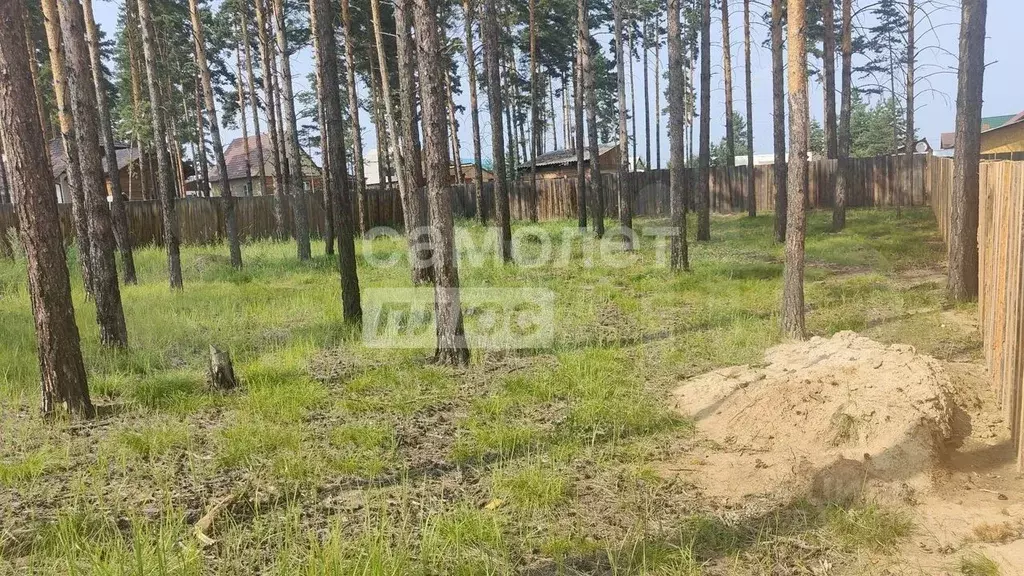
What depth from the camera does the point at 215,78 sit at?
1253 inches

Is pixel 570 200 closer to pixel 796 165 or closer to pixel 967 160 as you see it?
pixel 967 160

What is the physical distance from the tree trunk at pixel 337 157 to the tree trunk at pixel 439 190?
1919 millimetres

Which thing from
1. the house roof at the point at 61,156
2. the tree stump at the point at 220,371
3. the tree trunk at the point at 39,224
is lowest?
the tree stump at the point at 220,371

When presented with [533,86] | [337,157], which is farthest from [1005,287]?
[533,86]

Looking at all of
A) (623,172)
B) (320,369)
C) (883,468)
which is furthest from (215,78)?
(883,468)

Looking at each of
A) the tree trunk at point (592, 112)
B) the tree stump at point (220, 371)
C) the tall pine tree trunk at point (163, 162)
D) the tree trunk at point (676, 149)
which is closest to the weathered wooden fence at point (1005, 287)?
the tree trunk at point (676, 149)

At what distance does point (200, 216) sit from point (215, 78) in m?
13.6

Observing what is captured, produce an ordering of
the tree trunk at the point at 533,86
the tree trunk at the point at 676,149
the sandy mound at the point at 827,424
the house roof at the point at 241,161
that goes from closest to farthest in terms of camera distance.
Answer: the sandy mound at the point at 827,424 < the tree trunk at the point at 676,149 < the tree trunk at the point at 533,86 < the house roof at the point at 241,161

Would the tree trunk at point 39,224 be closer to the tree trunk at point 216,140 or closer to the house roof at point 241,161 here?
the tree trunk at point 216,140

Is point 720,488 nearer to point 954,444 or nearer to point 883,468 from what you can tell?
point 883,468

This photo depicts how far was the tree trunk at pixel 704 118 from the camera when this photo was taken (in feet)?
53.0

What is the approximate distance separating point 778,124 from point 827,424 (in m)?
14.3

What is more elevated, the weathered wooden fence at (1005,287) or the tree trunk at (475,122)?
the tree trunk at (475,122)

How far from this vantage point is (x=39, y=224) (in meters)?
5.10
